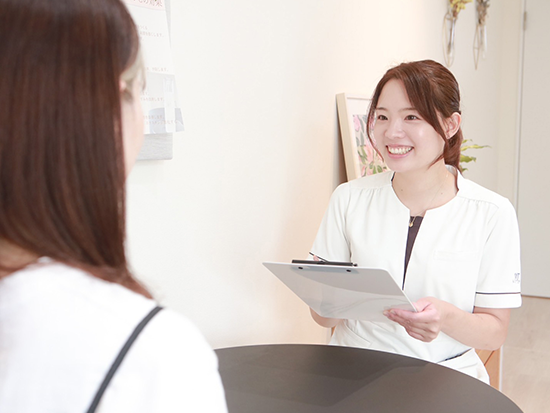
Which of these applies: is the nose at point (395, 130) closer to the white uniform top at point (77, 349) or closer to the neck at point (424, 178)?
the neck at point (424, 178)

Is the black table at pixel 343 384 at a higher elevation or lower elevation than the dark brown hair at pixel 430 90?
lower

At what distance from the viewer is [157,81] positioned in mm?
1488

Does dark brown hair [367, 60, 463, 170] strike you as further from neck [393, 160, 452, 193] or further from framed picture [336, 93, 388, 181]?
framed picture [336, 93, 388, 181]

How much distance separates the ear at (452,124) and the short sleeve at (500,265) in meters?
0.27

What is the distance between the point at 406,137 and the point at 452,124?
163 millimetres

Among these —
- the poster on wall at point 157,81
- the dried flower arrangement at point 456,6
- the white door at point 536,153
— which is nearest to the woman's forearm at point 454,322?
the poster on wall at point 157,81

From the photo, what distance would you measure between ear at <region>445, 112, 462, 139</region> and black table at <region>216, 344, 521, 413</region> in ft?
2.45

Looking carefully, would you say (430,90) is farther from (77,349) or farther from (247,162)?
(77,349)

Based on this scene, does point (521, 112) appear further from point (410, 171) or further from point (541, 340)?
point (410, 171)

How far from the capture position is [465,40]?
14.0ft

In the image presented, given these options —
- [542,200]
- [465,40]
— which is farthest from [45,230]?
[542,200]

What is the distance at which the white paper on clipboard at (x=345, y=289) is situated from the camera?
54.4 inches

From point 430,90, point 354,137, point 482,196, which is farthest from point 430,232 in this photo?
point 354,137

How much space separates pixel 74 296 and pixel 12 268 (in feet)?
0.25
